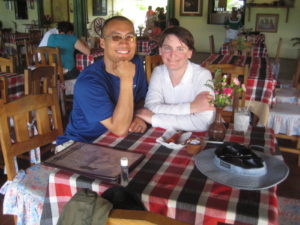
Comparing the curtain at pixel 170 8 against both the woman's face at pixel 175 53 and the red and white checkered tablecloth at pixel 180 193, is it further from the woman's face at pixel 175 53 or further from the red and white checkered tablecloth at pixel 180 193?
the red and white checkered tablecloth at pixel 180 193

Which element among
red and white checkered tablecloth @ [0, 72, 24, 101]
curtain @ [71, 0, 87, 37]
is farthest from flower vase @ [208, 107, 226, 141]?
curtain @ [71, 0, 87, 37]

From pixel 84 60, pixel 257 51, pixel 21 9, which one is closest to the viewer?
pixel 84 60

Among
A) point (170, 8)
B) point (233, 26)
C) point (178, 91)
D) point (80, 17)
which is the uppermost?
point (170, 8)

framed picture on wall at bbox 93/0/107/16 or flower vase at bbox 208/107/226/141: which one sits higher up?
framed picture on wall at bbox 93/0/107/16

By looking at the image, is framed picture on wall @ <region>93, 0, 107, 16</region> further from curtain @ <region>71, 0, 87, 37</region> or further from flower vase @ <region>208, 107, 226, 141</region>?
flower vase @ <region>208, 107, 226, 141</region>

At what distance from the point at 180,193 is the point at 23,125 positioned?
0.94 m

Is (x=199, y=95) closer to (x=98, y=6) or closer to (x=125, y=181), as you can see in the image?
(x=125, y=181)

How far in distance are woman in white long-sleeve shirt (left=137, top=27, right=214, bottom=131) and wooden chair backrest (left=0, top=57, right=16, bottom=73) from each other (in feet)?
6.63

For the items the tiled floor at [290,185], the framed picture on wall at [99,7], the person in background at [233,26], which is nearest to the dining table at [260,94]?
the tiled floor at [290,185]

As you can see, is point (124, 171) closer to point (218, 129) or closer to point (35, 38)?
point (218, 129)

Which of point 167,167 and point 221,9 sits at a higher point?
point 221,9

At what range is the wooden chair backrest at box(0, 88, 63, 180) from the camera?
1.38 meters

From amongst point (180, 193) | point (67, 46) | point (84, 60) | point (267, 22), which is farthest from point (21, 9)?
point (180, 193)

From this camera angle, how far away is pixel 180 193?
91 centimetres
